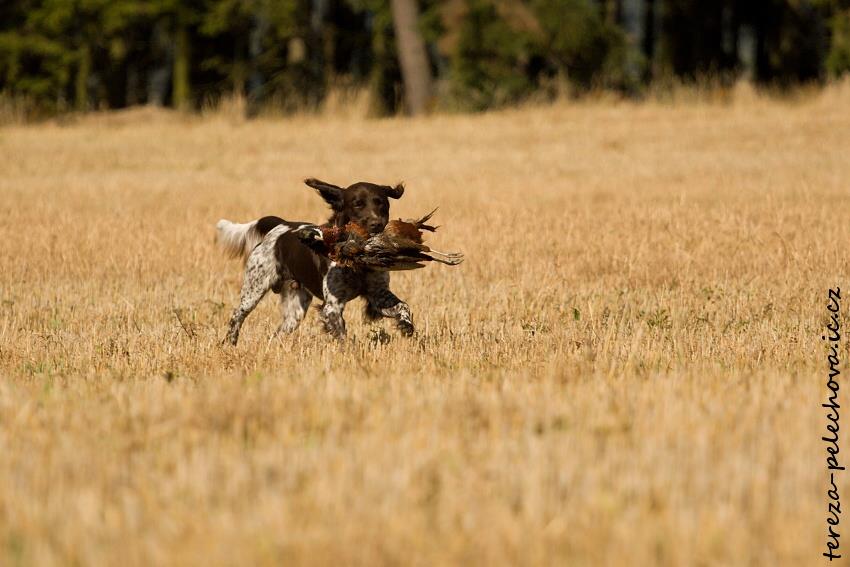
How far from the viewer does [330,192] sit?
7.80 meters

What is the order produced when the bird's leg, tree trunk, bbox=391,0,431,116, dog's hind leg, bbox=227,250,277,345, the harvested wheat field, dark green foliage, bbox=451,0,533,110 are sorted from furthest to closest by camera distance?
tree trunk, bbox=391,0,431,116, dark green foliage, bbox=451,0,533,110, dog's hind leg, bbox=227,250,277,345, the bird's leg, the harvested wheat field

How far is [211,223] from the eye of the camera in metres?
13.8

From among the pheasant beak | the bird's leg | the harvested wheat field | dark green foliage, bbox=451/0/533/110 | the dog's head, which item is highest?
dark green foliage, bbox=451/0/533/110

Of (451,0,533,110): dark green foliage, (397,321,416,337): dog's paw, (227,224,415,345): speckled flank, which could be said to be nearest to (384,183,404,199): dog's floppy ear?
(227,224,415,345): speckled flank

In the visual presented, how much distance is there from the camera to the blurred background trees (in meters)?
27.6

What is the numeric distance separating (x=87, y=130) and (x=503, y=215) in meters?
13.6

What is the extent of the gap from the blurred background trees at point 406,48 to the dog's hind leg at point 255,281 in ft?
57.6

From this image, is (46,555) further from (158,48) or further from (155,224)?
(158,48)

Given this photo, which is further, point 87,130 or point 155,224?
point 87,130

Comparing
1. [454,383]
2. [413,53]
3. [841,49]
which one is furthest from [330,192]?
[841,49]

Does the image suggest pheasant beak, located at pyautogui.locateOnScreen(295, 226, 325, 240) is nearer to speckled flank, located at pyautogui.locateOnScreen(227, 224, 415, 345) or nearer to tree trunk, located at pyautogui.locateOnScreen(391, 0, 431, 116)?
speckled flank, located at pyautogui.locateOnScreen(227, 224, 415, 345)

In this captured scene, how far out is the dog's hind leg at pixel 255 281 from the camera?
8766 mm

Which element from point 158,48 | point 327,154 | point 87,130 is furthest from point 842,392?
point 158,48

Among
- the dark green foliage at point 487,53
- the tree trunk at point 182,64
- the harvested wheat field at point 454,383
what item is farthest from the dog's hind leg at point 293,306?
the tree trunk at point 182,64
